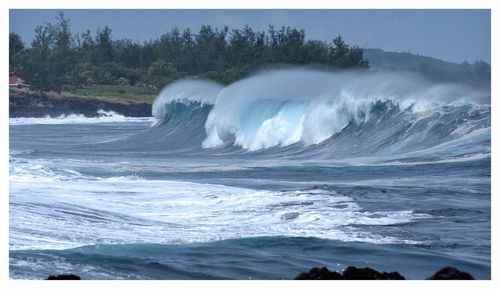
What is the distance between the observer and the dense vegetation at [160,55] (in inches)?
508

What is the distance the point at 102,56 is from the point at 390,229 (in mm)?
9855

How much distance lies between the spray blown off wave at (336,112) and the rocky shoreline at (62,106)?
2414mm

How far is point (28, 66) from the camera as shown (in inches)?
688

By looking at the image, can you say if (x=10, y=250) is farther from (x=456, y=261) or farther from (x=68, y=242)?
(x=456, y=261)

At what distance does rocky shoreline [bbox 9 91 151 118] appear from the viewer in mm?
20750

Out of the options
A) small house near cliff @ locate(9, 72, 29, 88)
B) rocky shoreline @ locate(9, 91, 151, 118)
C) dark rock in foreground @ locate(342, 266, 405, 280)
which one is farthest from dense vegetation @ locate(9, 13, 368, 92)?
dark rock in foreground @ locate(342, 266, 405, 280)

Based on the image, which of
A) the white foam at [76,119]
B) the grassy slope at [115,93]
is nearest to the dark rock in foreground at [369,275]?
the grassy slope at [115,93]

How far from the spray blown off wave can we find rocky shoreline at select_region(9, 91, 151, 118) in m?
2.41

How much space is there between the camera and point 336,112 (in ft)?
57.4

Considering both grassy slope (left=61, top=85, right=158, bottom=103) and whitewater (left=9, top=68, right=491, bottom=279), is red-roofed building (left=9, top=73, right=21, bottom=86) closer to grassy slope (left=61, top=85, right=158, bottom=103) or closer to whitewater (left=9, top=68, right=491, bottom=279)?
whitewater (left=9, top=68, right=491, bottom=279)

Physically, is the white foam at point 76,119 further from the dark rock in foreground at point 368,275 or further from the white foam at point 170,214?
the dark rock in foreground at point 368,275

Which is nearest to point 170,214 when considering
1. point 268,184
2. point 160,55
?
point 268,184

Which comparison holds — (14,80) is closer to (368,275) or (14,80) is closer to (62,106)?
(62,106)

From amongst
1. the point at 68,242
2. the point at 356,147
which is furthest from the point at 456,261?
the point at 356,147
